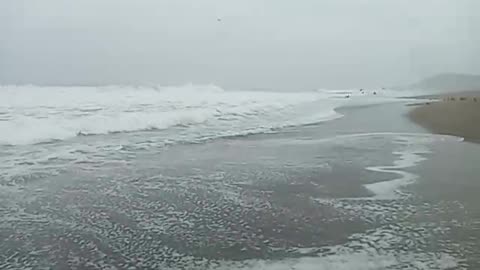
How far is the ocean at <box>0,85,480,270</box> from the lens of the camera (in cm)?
516

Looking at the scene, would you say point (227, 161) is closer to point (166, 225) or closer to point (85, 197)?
point (85, 197)

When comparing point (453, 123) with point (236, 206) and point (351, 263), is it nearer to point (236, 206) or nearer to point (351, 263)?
point (236, 206)

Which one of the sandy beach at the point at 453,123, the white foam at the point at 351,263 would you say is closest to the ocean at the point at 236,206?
the white foam at the point at 351,263

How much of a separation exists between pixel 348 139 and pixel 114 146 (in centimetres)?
692

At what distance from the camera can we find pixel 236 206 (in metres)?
7.29

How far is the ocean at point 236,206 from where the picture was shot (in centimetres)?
516

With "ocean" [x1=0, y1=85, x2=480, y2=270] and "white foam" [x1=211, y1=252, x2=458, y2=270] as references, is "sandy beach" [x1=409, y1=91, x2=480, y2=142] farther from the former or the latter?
"white foam" [x1=211, y1=252, x2=458, y2=270]

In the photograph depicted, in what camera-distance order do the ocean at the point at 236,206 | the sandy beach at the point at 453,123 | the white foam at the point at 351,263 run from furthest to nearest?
1. the sandy beach at the point at 453,123
2. the ocean at the point at 236,206
3. the white foam at the point at 351,263

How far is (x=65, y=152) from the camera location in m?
13.2

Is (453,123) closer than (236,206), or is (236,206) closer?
(236,206)

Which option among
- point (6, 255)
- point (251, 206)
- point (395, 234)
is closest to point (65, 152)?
point (251, 206)

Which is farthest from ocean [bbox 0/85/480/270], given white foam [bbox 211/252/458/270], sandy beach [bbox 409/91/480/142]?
sandy beach [bbox 409/91/480/142]

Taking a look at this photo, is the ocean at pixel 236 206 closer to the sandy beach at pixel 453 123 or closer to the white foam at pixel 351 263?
the white foam at pixel 351 263

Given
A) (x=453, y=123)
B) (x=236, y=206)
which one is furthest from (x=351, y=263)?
(x=453, y=123)
